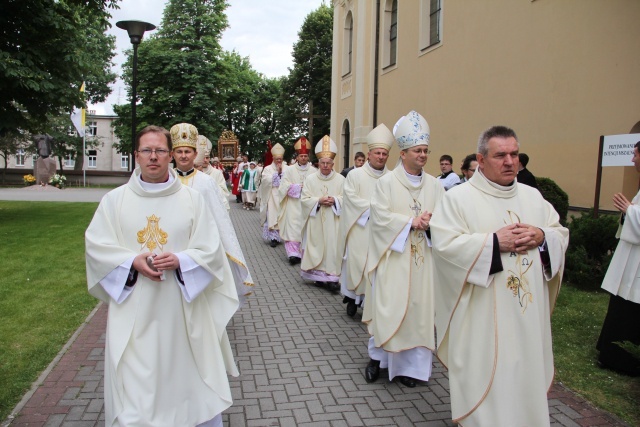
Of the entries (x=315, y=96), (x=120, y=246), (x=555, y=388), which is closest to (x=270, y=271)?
(x=555, y=388)

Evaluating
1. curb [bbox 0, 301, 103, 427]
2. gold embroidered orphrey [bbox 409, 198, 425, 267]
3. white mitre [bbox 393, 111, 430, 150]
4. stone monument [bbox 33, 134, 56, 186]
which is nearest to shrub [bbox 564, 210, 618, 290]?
gold embroidered orphrey [bbox 409, 198, 425, 267]

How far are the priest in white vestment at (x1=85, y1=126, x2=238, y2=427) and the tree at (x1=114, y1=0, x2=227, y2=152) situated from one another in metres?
32.8

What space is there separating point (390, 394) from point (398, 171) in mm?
1986

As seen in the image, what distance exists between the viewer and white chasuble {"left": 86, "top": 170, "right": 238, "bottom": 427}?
3439 millimetres

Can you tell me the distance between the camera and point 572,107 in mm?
10805

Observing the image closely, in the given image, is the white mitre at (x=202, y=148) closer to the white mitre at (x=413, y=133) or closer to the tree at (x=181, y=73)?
the white mitre at (x=413, y=133)

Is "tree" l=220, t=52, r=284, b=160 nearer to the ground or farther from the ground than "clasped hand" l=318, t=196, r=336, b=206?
farther from the ground

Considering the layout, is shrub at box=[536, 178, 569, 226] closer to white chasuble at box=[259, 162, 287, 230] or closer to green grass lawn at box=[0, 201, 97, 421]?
white chasuble at box=[259, 162, 287, 230]

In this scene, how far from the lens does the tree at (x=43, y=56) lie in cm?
1527

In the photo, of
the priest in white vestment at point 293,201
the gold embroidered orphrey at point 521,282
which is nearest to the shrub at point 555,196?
the priest in white vestment at point 293,201

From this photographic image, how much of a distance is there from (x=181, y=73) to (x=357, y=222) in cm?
3178

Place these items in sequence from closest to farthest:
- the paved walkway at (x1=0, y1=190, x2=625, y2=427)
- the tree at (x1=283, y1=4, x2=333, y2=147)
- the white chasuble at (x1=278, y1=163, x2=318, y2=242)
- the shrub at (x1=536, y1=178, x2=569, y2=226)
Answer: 1. the paved walkway at (x1=0, y1=190, x2=625, y2=427)
2. the shrub at (x1=536, y1=178, x2=569, y2=226)
3. the white chasuble at (x1=278, y1=163, x2=318, y2=242)
4. the tree at (x1=283, y1=4, x2=333, y2=147)

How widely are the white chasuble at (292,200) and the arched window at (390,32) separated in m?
10.9

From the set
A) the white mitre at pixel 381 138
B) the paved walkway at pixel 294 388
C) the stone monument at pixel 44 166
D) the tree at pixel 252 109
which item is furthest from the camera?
the tree at pixel 252 109
